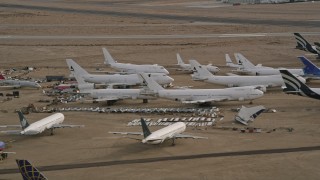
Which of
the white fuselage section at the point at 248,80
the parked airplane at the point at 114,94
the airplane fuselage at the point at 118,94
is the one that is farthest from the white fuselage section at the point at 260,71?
the airplane fuselage at the point at 118,94

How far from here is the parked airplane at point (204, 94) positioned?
82.6m

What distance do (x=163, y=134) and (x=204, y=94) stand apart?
21.6 metres

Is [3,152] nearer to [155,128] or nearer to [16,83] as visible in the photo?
[155,128]

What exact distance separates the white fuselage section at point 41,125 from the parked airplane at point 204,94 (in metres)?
16.1

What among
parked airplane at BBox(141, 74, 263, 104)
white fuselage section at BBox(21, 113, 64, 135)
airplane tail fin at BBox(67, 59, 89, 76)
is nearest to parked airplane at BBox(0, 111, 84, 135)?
white fuselage section at BBox(21, 113, 64, 135)

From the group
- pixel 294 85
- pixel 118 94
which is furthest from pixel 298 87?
pixel 118 94

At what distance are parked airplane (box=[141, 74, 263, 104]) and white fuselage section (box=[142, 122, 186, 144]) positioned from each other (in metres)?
16.6

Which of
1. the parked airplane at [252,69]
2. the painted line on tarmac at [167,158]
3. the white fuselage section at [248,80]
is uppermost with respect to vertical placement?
the parked airplane at [252,69]

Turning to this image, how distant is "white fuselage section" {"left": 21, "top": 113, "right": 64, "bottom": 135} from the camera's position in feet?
214

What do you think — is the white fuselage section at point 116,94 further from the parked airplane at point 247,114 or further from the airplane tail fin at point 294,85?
the airplane tail fin at point 294,85

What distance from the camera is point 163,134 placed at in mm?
62312

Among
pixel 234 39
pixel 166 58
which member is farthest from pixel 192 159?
pixel 234 39

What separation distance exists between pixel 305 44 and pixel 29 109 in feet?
218

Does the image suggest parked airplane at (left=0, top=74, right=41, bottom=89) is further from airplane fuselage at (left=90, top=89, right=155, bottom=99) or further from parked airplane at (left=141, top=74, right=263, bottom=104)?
parked airplane at (left=141, top=74, right=263, bottom=104)
